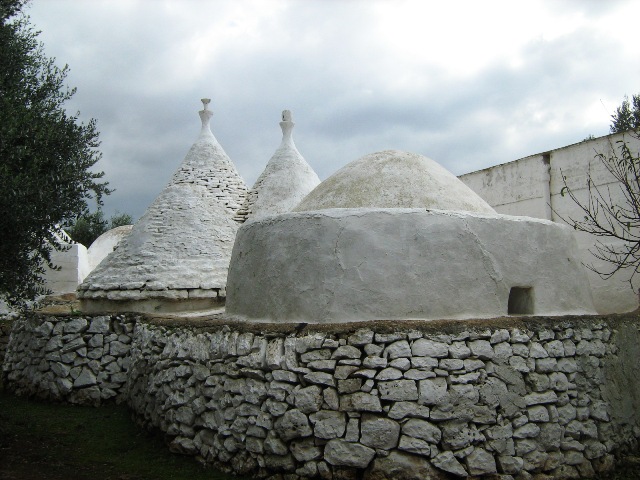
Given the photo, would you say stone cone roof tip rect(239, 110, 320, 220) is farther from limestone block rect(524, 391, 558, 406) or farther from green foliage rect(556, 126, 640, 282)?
limestone block rect(524, 391, 558, 406)

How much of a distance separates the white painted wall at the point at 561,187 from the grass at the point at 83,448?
21.4 feet

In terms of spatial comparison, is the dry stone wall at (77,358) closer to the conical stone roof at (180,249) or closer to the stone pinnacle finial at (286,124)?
the conical stone roof at (180,249)

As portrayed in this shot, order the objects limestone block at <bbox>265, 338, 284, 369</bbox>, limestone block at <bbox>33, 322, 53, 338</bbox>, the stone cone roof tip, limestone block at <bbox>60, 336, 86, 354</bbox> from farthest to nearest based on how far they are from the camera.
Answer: the stone cone roof tip
limestone block at <bbox>33, 322, 53, 338</bbox>
limestone block at <bbox>60, 336, 86, 354</bbox>
limestone block at <bbox>265, 338, 284, 369</bbox>

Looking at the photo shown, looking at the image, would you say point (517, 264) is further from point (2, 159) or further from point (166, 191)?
point (166, 191)

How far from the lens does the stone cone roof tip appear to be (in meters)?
12.9

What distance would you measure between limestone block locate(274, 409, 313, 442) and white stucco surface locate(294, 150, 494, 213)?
8.34 ft

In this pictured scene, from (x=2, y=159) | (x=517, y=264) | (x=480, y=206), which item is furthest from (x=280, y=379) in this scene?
(x=2, y=159)

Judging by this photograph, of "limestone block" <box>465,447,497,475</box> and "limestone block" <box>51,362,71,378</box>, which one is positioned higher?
"limestone block" <box>51,362,71,378</box>

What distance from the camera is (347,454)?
5648 mm

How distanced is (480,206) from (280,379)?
342 centimetres

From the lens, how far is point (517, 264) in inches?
265

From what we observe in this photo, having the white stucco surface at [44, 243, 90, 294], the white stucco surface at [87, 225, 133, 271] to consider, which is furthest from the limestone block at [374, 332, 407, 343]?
the white stucco surface at [87, 225, 133, 271]

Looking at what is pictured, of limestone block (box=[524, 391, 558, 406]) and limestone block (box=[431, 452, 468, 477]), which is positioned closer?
limestone block (box=[431, 452, 468, 477])

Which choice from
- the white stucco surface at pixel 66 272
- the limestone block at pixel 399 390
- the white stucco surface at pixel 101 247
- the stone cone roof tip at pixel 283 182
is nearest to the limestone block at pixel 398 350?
the limestone block at pixel 399 390
